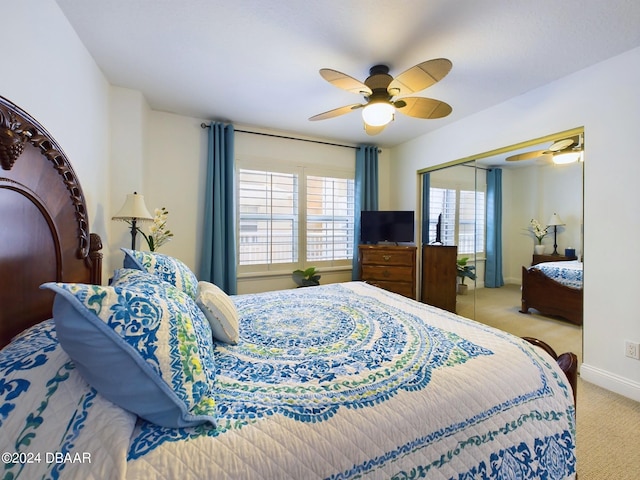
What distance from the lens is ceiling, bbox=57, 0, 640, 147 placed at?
5.32ft

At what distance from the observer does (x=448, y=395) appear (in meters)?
0.94

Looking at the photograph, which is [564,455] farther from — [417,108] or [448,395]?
[417,108]

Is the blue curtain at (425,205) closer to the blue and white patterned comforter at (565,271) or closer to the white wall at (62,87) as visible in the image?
the blue and white patterned comforter at (565,271)

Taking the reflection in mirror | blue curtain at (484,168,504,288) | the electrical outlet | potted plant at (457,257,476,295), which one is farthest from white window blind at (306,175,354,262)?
the electrical outlet

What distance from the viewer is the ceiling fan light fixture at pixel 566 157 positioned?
2.32 m

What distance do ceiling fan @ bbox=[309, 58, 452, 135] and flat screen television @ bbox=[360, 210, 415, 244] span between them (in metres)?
1.74

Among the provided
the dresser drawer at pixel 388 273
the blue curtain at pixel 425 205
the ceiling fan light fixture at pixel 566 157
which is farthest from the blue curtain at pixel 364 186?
the ceiling fan light fixture at pixel 566 157

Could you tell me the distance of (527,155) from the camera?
269cm

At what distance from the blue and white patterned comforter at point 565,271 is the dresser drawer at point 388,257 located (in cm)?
132

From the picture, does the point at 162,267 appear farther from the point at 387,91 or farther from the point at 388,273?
the point at 388,273

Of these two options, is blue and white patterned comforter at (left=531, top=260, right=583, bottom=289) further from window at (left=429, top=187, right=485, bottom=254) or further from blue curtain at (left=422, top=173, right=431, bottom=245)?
blue curtain at (left=422, top=173, right=431, bottom=245)

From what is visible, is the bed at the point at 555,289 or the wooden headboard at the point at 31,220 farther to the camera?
the bed at the point at 555,289

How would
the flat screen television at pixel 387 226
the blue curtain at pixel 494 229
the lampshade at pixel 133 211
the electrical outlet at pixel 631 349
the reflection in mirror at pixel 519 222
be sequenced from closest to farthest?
1. the electrical outlet at pixel 631 349
2. the lampshade at pixel 133 211
3. the reflection in mirror at pixel 519 222
4. the blue curtain at pixel 494 229
5. the flat screen television at pixel 387 226

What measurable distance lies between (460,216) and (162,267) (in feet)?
10.8
